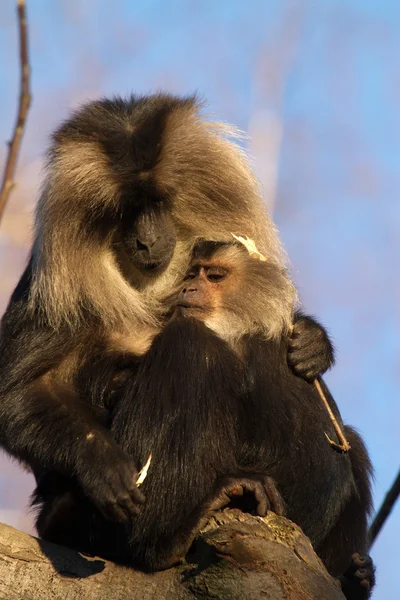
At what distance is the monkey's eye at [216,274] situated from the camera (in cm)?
563

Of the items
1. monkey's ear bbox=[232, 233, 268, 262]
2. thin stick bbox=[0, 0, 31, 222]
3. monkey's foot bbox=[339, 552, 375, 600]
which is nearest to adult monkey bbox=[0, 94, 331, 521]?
monkey's ear bbox=[232, 233, 268, 262]

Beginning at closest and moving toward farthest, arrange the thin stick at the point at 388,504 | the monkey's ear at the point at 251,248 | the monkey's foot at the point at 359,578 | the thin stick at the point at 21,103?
1. the thin stick at the point at 21,103
2. the thin stick at the point at 388,504
3. the monkey's foot at the point at 359,578
4. the monkey's ear at the point at 251,248

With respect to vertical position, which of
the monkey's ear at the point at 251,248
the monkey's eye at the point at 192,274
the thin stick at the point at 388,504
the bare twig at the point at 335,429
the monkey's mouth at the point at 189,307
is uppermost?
the monkey's ear at the point at 251,248

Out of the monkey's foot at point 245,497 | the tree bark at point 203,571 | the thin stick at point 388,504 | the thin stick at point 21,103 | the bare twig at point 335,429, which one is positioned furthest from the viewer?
the bare twig at point 335,429

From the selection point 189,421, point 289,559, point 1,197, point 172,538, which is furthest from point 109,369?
point 1,197

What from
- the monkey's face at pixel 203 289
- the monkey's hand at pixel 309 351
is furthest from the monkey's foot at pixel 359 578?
the monkey's face at pixel 203 289

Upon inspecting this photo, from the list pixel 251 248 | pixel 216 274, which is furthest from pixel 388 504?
pixel 251 248

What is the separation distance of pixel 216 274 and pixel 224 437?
1.20m

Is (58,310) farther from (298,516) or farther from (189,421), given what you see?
(298,516)

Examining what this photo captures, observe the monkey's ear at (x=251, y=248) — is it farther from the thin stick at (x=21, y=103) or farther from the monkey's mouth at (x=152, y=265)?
the thin stick at (x=21, y=103)

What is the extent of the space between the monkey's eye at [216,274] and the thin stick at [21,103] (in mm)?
3594

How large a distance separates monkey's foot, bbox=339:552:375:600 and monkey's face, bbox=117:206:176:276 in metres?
2.07

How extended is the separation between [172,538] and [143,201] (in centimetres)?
208

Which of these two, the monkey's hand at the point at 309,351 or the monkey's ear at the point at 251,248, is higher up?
the monkey's ear at the point at 251,248
